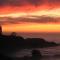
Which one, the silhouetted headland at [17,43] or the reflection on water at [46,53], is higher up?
the silhouetted headland at [17,43]

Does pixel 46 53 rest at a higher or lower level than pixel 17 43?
lower

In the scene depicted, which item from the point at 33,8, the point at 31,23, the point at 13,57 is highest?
the point at 33,8

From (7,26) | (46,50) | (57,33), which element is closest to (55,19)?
(57,33)

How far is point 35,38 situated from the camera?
2.60 metres

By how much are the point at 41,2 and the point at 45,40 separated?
40cm

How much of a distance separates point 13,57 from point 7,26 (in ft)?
1.10

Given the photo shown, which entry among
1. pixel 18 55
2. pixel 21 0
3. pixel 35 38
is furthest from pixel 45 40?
pixel 21 0

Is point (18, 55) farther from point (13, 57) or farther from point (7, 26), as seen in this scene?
point (7, 26)

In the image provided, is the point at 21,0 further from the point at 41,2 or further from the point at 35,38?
the point at 35,38

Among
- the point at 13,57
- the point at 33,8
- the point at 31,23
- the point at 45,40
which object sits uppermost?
the point at 33,8

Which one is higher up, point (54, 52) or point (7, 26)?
point (7, 26)

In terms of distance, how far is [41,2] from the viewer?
2.59m

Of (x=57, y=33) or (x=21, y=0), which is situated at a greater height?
(x=21, y=0)

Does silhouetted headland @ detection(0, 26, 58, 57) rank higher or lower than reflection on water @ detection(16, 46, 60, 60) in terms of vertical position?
higher
